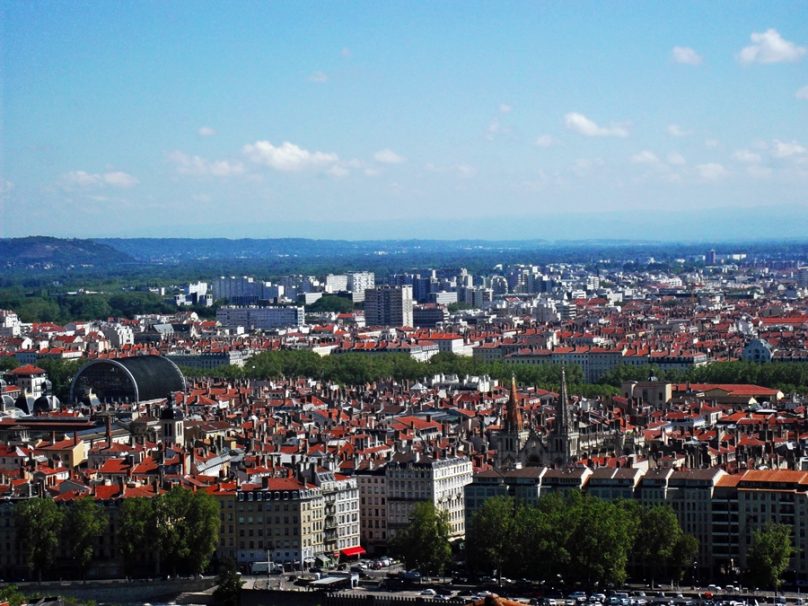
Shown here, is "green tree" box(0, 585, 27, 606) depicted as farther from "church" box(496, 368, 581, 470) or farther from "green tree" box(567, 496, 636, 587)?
"church" box(496, 368, 581, 470)

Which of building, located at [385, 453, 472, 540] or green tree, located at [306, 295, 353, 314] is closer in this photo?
building, located at [385, 453, 472, 540]

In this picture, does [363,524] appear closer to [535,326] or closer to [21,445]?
[21,445]

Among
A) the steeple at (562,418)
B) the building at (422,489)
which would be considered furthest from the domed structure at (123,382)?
the building at (422,489)

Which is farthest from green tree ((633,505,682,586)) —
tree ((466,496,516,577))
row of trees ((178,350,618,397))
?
row of trees ((178,350,618,397))

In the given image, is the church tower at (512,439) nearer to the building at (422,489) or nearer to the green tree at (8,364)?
the building at (422,489)

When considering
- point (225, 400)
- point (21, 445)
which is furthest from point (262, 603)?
point (225, 400)

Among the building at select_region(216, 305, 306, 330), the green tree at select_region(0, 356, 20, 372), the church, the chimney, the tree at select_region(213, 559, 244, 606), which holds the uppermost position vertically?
the church
